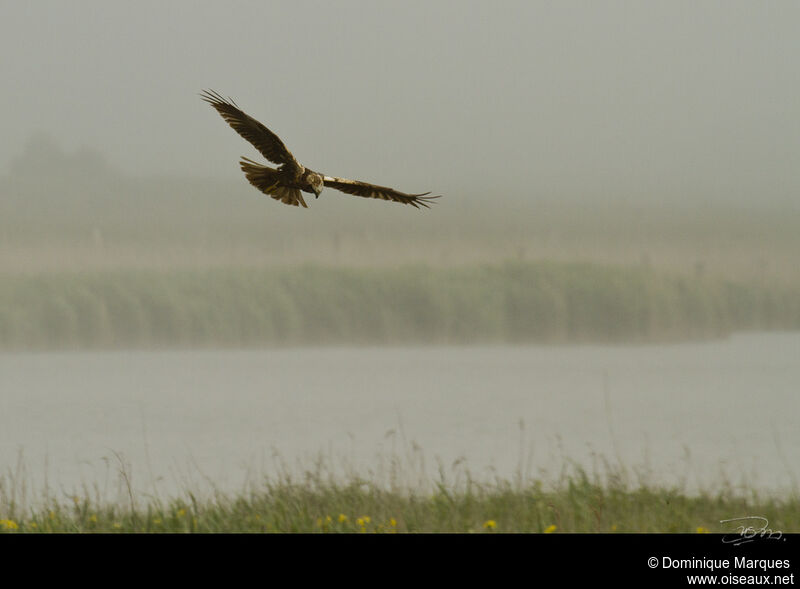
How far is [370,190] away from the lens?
318cm

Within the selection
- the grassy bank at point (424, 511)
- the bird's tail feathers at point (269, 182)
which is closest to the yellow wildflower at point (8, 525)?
the grassy bank at point (424, 511)

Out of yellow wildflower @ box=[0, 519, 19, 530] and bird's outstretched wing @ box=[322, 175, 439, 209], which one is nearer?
bird's outstretched wing @ box=[322, 175, 439, 209]

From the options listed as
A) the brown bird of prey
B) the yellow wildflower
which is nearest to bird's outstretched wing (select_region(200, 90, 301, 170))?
the brown bird of prey

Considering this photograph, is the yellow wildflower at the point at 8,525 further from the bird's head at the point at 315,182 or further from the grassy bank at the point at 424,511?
the bird's head at the point at 315,182

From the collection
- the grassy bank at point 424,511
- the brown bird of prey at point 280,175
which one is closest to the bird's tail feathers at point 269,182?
the brown bird of prey at point 280,175

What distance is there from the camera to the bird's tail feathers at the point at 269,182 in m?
3.13

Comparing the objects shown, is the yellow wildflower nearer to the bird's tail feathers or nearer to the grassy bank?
the grassy bank

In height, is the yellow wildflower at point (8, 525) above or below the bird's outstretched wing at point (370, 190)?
below

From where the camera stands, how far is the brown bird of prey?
10.1 feet

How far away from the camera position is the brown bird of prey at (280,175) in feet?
10.1

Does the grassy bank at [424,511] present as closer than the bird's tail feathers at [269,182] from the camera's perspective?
No

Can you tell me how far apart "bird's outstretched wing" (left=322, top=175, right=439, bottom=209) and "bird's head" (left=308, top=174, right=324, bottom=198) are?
3 centimetres

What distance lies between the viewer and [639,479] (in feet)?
23.2
